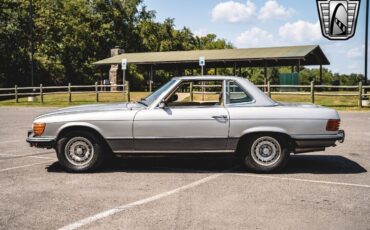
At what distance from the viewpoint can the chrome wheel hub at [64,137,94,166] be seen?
7082 mm

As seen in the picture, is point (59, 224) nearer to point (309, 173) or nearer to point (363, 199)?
point (363, 199)

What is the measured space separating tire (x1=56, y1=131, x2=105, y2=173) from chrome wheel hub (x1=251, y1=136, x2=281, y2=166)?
246cm

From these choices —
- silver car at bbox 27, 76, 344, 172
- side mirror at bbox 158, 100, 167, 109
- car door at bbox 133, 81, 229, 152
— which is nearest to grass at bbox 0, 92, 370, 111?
silver car at bbox 27, 76, 344, 172

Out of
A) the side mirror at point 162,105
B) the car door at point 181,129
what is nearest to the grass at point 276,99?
the car door at point 181,129

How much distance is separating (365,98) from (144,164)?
63.4 feet

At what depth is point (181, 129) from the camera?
6922 mm

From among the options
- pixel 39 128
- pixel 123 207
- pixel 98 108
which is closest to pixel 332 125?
pixel 123 207

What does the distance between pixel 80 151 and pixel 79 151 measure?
2cm

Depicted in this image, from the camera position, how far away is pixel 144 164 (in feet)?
26.1

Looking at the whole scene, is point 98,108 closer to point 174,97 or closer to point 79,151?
point 79,151

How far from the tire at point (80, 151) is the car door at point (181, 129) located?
0.65 meters

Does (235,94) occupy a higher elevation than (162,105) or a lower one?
higher

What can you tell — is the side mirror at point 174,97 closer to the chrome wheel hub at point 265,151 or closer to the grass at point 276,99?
the chrome wheel hub at point 265,151

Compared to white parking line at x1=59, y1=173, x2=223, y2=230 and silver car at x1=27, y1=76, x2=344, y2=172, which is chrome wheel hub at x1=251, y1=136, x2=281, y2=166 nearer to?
silver car at x1=27, y1=76, x2=344, y2=172
